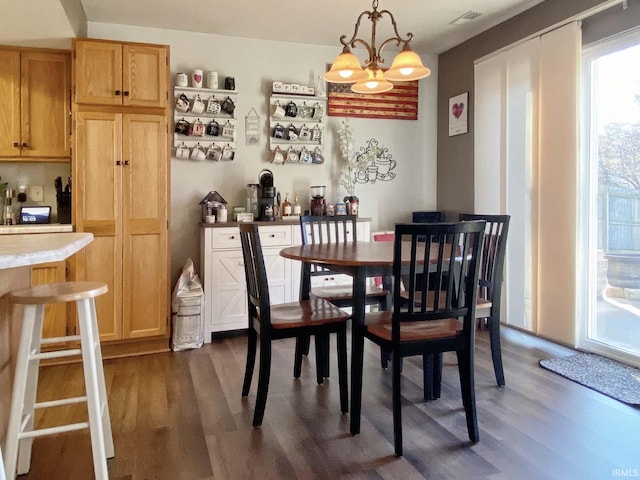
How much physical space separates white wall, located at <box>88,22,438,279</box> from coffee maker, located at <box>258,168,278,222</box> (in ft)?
0.60

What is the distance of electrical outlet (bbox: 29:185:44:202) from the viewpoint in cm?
360

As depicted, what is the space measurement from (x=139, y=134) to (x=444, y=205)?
2969 millimetres

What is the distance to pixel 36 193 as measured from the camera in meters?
3.61

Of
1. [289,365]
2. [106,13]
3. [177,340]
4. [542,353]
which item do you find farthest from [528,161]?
[106,13]

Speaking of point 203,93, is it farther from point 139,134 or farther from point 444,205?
point 444,205

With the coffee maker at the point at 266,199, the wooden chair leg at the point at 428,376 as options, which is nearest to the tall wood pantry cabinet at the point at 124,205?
the coffee maker at the point at 266,199

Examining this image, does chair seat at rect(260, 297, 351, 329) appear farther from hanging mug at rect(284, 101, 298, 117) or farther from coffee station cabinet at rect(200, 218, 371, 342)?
hanging mug at rect(284, 101, 298, 117)

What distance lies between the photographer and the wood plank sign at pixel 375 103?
441 centimetres

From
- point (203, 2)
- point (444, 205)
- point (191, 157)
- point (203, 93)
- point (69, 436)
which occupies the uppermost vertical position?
point (203, 2)

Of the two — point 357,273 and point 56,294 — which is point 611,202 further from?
point 56,294

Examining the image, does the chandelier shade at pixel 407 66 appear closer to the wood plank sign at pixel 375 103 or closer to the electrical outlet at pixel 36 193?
the wood plank sign at pixel 375 103

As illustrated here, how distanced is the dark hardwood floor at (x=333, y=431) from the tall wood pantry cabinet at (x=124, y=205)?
0.42m

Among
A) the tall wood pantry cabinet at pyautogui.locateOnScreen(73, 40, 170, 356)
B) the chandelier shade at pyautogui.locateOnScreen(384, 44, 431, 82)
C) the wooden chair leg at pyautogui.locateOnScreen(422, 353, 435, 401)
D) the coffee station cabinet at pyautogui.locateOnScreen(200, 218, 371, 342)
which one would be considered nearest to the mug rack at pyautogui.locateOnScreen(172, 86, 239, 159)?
the tall wood pantry cabinet at pyautogui.locateOnScreen(73, 40, 170, 356)

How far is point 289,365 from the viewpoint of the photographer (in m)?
3.12
